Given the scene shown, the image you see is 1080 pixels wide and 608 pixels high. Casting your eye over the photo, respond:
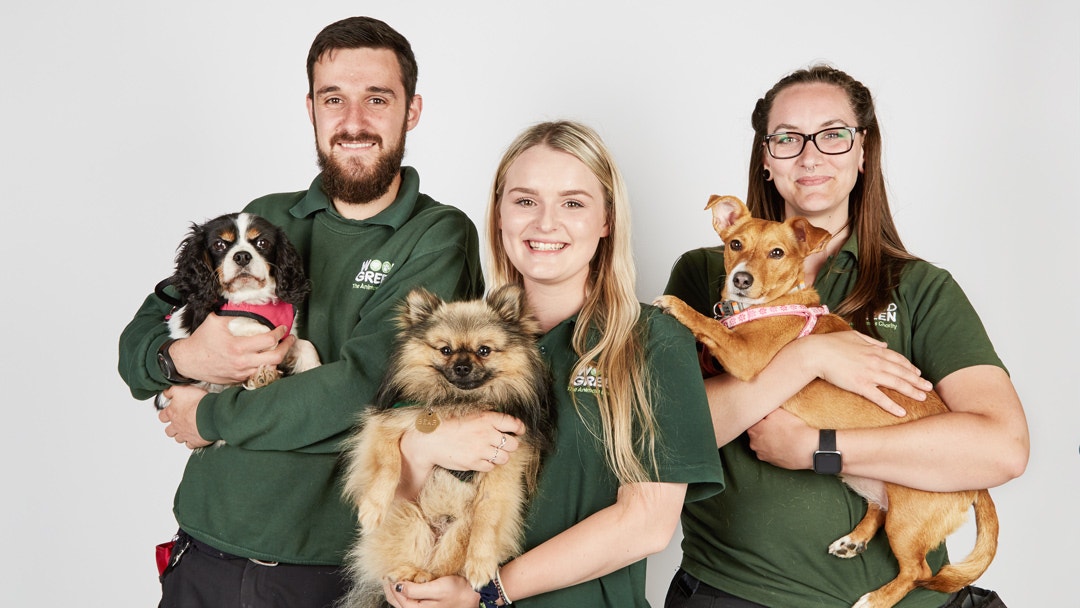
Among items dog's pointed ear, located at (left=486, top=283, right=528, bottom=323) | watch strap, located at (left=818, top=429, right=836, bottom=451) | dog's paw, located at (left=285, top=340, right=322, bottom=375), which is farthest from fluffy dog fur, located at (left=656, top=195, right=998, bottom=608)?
dog's paw, located at (left=285, top=340, right=322, bottom=375)

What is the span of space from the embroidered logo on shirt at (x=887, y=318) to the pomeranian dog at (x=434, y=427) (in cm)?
95

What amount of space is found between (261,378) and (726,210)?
1.45 metres

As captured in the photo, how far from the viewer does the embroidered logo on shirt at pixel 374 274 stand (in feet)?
8.30

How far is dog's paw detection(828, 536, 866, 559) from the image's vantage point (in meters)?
2.33

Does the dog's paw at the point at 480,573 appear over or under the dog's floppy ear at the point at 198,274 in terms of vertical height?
under

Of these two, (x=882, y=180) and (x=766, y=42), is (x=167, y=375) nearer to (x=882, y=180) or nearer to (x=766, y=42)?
(x=882, y=180)

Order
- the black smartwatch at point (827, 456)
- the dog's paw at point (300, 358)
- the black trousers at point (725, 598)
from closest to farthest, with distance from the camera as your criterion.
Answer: the black smartwatch at point (827, 456)
the black trousers at point (725, 598)
the dog's paw at point (300, 358)

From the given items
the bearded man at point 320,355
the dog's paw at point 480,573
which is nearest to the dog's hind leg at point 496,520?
the dog's paw at point 480,573

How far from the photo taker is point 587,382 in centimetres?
216

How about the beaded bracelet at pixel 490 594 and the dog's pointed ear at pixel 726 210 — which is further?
the dog's pointed ear at pixel 726 210

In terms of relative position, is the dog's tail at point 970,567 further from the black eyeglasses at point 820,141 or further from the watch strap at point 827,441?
the black eyeglasses at point 820,141

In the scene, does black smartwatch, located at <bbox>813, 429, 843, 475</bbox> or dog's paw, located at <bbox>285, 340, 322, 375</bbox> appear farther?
dog's paw, located at <bbox>285, 340, 322, 375</bbox>

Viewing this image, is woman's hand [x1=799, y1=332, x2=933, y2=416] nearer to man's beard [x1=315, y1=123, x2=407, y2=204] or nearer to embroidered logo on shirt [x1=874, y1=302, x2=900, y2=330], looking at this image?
embroidered logo on shirt [x1=874, y1=302, x2=900, y2=330]

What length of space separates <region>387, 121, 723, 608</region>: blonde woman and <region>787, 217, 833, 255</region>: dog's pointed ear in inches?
20.4
